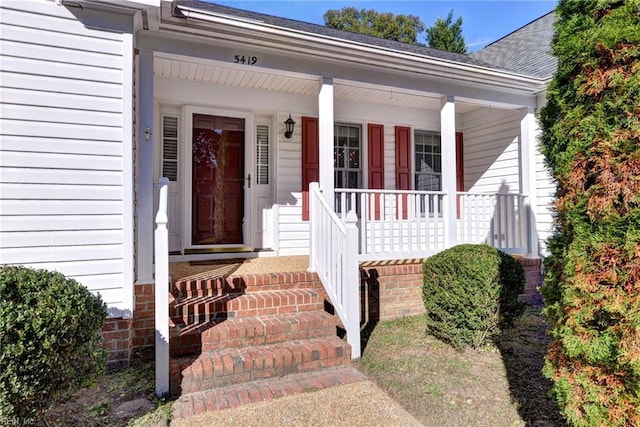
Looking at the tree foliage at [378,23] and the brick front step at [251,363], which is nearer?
the brick front step at [251,363]

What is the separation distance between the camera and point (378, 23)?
19734 millimetres

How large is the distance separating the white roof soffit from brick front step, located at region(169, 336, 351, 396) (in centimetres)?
315

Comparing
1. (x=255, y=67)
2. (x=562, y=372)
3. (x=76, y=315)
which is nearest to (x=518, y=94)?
(x=255, y=67)

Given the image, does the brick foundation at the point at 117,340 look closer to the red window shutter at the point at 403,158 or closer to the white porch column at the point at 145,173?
the white porch column at the point at 145,173

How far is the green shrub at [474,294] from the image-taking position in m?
3.31

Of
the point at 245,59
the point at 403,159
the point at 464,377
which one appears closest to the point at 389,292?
the point at 464,377

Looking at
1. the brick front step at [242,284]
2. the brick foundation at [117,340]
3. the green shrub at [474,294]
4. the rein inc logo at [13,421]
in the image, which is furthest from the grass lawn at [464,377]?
the rein inc logo at [13,421]

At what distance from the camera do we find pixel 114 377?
116 inches

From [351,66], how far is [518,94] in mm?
2883

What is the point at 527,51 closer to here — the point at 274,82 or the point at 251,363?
the point at 274,82

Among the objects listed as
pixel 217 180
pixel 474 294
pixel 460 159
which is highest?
pixel 460 159

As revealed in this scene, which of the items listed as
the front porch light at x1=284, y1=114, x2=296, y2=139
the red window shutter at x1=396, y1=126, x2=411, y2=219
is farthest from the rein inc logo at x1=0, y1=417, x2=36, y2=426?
the red window shutter at x1=396, y1=126, x2=411, y2=219

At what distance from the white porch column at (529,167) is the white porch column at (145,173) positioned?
5.37 m

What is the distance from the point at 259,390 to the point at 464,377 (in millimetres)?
1656
